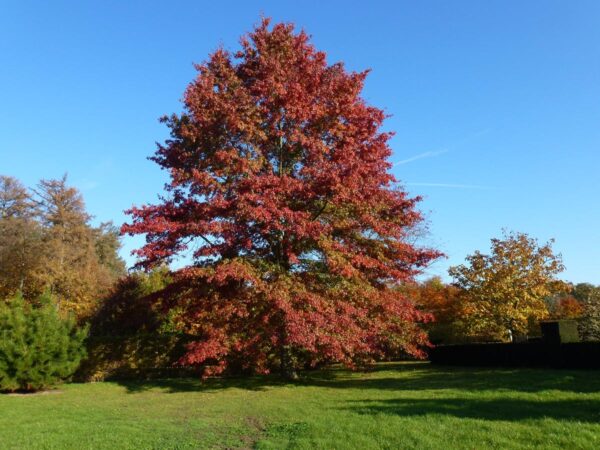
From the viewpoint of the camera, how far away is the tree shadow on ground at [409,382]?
11945 mm

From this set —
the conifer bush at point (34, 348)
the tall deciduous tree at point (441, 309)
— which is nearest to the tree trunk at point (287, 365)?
the conifer bush at point (34, 348)

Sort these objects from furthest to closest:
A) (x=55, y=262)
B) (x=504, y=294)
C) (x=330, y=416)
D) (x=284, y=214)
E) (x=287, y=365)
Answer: (x=55, y=262), (x=504, y=294), (x=287, y=365), (x=284, y=214), (x=330, y=416)

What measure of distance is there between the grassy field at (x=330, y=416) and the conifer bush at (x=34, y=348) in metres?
1.15

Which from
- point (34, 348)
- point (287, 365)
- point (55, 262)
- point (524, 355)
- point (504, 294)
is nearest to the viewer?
point (34, 348)

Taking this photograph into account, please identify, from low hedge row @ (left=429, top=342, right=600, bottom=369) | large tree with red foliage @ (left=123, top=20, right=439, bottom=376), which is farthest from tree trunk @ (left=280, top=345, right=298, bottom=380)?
low hedge row @ (left=429, top=342, right=600, bottom=369)

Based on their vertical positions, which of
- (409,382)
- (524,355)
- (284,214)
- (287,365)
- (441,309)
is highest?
(284,214)

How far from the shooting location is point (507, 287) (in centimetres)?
2661

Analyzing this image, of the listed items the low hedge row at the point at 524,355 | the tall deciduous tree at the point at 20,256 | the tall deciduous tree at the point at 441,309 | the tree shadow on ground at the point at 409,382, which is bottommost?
the tree shadow on ground at the point at 409,382

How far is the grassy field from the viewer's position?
22.6 ft

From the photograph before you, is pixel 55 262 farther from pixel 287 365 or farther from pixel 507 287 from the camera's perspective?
pixel 507 287

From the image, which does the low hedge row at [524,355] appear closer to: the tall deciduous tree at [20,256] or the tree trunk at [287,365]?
the tree trunk at [287,365]

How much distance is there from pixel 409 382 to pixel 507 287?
594 inches

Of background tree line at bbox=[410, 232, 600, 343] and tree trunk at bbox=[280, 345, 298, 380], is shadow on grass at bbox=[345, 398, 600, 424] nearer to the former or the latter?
tree trunk at bbox=[280, 345, 298, 380]

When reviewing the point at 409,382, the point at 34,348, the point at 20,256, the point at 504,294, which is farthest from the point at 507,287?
the point at 20,256
